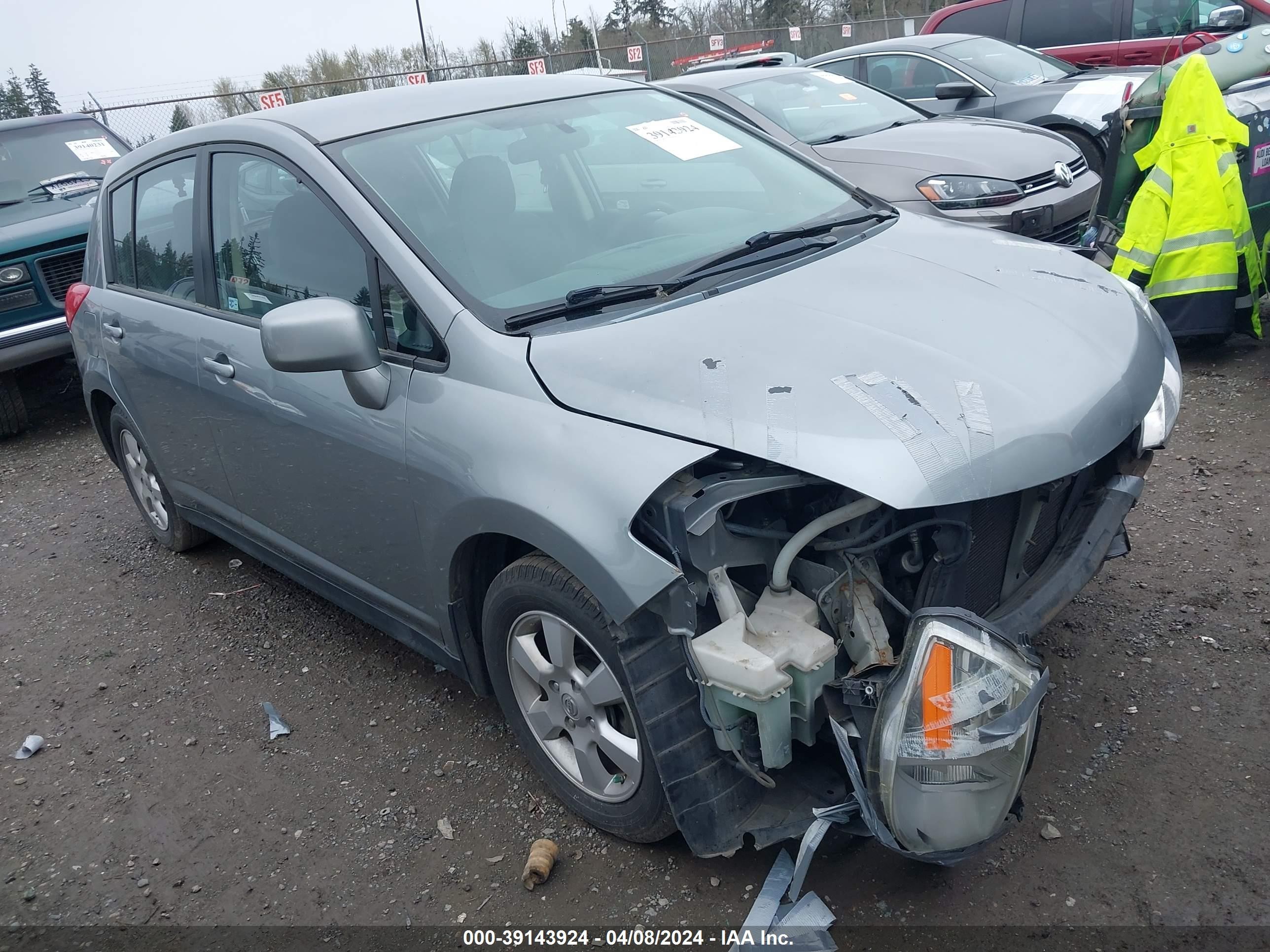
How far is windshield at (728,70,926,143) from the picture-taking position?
7047 mm

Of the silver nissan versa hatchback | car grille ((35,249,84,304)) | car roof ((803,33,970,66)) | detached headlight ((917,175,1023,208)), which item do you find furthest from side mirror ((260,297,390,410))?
car roof ((803,33,970,66))

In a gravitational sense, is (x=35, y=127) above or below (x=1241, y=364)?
above

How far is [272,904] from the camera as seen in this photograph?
2691 millimetres

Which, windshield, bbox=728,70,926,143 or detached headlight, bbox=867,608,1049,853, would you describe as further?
windshield, bbox=728,70,926,143

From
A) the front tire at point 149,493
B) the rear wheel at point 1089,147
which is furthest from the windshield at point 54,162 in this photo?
the rear wheel at point 1089,147

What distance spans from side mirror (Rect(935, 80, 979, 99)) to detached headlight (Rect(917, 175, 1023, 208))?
2.74m

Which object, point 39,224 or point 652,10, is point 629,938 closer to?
point 39,224

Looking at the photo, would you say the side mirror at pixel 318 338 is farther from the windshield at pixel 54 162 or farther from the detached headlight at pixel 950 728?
the windshield at pixel 54 162

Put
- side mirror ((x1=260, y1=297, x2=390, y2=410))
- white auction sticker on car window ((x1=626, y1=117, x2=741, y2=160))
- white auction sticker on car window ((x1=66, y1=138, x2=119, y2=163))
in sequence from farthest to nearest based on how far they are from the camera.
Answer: white auction sticker on car window ((x1=66, y1=138, x2=119, y2=163)) < white auction sticker on car window ((x1=626, y1=117, x2=741, y2=160)) < side mirror ((x1=260, y1=297, x2=390, y2=410))

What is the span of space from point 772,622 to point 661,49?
86.7 ft

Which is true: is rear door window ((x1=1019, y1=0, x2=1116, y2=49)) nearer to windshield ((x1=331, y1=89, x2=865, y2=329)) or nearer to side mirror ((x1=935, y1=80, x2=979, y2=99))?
side mirror ((x1=935, y1=80, x2=979, y2=99))

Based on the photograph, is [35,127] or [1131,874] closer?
[1131,874]

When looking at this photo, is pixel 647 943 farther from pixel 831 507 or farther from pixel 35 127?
pixel 35 127

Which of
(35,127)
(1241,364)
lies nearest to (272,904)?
(1241,364)
